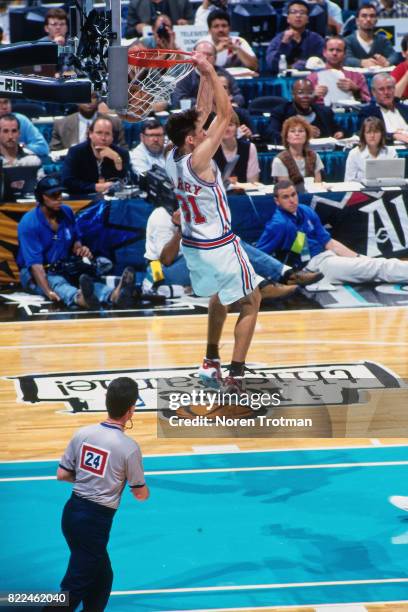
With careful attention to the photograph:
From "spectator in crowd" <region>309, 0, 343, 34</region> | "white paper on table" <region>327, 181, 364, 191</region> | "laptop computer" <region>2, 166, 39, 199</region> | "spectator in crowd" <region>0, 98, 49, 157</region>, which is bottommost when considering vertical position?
"white paper on table" <region>327, 181, 364, 191</region>

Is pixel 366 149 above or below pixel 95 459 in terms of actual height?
below

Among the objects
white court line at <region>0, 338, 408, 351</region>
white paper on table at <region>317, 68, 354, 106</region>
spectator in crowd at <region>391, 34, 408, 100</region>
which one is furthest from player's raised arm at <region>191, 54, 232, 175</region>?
spectator in crowd at <region>391, 34, 408, 100</region>

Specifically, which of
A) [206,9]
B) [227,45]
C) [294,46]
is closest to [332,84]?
[294,46]

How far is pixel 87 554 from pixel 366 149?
864cm

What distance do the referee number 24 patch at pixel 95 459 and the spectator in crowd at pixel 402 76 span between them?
1058 centimetres

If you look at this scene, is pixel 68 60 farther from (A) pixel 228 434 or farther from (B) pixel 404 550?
(B) pixel 404 550

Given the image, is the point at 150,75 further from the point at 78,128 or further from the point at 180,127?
the point at 78,128

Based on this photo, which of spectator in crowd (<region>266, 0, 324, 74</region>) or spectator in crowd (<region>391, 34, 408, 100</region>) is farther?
spectator in crowd (<region>266, 0, 324, 74</region>)

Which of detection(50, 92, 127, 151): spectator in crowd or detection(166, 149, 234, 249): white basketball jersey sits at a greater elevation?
detection(166, 149, 234, 249): white basketball jersey

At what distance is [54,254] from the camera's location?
11.6 metres

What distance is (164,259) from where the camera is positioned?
9945mm

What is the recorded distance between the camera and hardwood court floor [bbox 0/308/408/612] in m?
8.30

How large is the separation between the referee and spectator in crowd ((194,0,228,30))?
11.4m

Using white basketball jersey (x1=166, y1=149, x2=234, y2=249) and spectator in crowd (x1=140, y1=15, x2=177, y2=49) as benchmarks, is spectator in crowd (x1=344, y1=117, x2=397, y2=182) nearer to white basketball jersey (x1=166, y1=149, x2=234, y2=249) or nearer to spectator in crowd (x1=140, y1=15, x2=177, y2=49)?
spectator in crowd (x1=140, y1=15, x2=177, y2=49)
